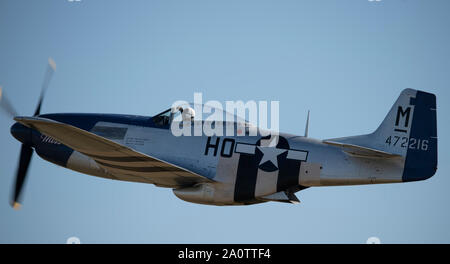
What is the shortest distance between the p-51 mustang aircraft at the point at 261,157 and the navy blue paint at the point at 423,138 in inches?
0.8

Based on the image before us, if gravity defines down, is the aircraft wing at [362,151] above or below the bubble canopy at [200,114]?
below

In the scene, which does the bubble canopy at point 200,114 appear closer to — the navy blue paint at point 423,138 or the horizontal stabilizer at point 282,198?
the horizontal stabilizer at point 282,198

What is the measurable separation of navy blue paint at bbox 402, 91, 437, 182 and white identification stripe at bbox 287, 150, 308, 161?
204 centimetres

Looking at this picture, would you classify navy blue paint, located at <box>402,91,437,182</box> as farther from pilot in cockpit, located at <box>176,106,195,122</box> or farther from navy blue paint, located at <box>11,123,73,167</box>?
navy blue paint, located at <box>11,123,73,167</box>

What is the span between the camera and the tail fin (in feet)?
42.1

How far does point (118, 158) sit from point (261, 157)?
2.99m

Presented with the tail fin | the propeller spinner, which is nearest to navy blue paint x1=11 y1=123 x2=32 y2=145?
the propeller spinner

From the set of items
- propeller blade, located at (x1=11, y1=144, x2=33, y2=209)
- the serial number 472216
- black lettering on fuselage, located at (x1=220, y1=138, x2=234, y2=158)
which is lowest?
propeller blade, located at (x1=11, y1=144, x2=33, y2=209)

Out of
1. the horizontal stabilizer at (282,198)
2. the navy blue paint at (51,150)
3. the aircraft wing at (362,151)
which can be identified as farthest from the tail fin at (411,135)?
the navy blue paint at (51,150)

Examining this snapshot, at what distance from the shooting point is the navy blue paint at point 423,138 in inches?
505

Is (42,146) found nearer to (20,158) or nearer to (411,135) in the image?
(20,158)

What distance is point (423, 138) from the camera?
42.5ft
